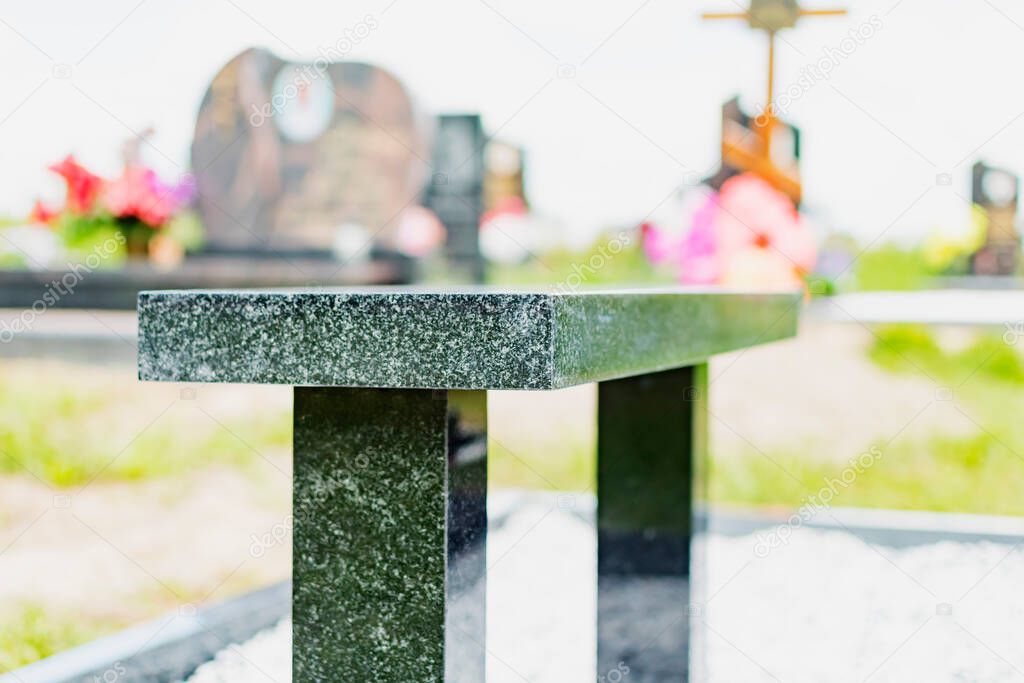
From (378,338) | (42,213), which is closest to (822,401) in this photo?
(378,338)

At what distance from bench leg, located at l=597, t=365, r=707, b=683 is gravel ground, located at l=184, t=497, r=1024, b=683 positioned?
82mm

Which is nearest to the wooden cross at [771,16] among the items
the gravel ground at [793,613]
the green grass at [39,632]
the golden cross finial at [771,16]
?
the golden cross finial at [771,16]

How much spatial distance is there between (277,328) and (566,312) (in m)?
0.30

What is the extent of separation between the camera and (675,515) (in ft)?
7.72

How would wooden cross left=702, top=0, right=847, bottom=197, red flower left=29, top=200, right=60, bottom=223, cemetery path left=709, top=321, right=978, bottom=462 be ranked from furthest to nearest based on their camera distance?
1. red flower left=29, top=200, right=60, bottom=223
2. cemetery path left=709, top=321, right=978, bottom=462
3. wooden cross left=702, top=0, right=847, bottom=197

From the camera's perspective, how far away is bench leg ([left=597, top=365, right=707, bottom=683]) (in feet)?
7.63

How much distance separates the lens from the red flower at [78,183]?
698cm

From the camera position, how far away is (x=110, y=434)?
472 cm

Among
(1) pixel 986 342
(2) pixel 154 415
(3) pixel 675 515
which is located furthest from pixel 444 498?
(1) pixel 986 342

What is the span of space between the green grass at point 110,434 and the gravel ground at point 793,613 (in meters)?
1.56

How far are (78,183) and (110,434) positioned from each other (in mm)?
2786

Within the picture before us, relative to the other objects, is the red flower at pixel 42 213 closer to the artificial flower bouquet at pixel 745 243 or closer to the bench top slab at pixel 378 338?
the artificial flower bouquet at pixel 745 243

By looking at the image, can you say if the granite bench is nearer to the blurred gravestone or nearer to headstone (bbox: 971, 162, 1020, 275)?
the blurred gravestone

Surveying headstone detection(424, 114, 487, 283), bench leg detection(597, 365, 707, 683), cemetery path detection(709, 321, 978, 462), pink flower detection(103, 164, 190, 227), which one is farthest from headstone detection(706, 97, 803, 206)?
pink flower detection(103, 164, 190, 227)
